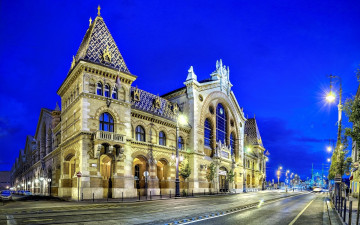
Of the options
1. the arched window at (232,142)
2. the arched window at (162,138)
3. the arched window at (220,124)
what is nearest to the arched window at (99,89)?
the arched window at (162,138)

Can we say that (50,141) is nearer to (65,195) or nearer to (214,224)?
(65,195)

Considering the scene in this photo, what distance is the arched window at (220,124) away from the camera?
59734mm

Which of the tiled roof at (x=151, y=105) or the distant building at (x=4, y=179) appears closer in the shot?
the tiled roof at (x=151, y=105)

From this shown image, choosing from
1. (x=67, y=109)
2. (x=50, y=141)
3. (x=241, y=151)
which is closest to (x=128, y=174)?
(x=67, y=109)

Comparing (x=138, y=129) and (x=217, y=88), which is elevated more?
(x=217, y=88)

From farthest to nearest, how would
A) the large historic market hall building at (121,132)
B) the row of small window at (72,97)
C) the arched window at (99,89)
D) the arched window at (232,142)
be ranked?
the arched window at (232,142)
the row of small window at (72,97)
the arched window at (99,89)
the large historic market hall building at (121,132)

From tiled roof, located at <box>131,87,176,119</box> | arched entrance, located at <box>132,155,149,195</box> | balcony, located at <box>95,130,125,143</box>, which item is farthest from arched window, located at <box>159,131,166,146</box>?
balcony, located at <box>95,130,125,143</box>

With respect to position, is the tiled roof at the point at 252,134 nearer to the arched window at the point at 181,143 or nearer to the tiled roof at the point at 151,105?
the arched window at the point at 181,143

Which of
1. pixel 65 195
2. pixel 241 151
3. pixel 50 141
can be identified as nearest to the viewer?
pixel 65 195

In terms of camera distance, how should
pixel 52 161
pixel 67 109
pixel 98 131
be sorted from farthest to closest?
pixel 52 161 → pixel 67 109 → pixel 98 131

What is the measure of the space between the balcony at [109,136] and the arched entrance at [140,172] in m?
6.35

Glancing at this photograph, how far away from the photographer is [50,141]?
53.1m

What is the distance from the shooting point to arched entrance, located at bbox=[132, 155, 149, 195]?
136 ft

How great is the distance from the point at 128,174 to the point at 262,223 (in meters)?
24.2
